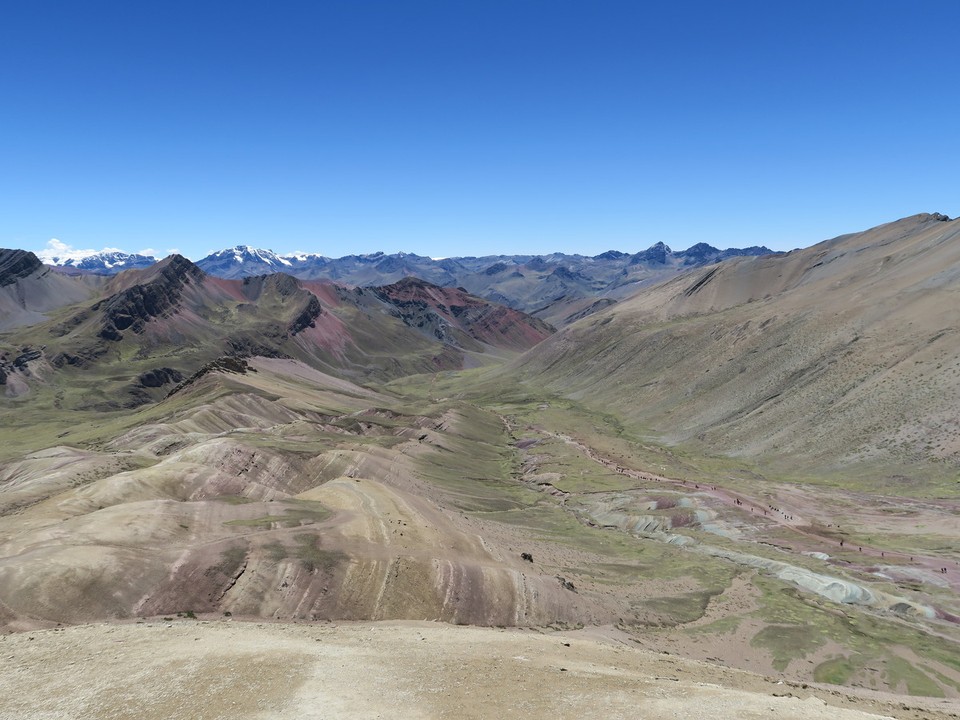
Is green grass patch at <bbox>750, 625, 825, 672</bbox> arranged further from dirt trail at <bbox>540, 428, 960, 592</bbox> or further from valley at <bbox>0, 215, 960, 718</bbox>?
dirt trail at <bbox>540, 428, 960, 592</bbox>

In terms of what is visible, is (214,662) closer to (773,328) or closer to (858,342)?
(858,342)

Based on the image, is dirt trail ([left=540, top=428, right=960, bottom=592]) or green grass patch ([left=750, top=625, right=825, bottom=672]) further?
dirt trail ([left=540, top=428, right=960, bottom=592])

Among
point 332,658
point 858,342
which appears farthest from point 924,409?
point 332,658

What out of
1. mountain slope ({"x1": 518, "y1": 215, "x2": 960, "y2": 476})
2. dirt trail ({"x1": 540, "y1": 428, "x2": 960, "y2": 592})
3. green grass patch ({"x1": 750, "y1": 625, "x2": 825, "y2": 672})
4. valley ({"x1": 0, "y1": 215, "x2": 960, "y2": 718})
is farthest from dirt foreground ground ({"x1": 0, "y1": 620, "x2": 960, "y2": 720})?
mountain slope ({"x1": 518, "y1": 215, "x2": 960, "y2": 476})

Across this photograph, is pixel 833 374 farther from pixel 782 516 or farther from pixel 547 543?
pixel 547 543

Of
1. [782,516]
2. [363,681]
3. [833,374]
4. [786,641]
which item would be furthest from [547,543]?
[833,374]
